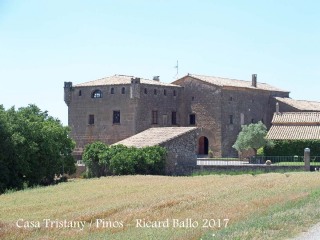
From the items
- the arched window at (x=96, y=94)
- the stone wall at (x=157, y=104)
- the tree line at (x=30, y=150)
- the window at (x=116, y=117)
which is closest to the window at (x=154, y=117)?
the stone wall at (x=157, y=104)

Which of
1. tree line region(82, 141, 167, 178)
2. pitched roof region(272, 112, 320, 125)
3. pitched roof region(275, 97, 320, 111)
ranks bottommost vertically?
tree line region(82, 141, 167, 178)

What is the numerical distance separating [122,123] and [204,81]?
319 inches

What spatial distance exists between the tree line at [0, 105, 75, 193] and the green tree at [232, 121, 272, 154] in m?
16.1

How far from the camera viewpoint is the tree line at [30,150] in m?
32.3

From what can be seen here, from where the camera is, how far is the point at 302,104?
57625 mm

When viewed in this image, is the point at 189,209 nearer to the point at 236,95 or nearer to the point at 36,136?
the point at 36,136

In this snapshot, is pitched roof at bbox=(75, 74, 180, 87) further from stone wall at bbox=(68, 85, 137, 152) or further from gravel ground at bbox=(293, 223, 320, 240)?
gravel ground at bbox=(293, 223, 320, 240)

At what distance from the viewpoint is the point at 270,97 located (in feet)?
188

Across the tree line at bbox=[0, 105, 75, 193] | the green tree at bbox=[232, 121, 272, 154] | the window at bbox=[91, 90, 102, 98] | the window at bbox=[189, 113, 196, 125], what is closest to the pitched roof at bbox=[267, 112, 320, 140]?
the green tree at bbox=[232, 121, 272, 154]

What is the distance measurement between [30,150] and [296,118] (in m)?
24.4

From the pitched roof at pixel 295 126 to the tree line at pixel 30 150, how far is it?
683 inches

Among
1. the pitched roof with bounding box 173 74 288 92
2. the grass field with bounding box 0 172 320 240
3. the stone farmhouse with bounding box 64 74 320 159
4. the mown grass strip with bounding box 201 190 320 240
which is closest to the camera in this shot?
the mown grass strip with bounding box 201 190 320 240

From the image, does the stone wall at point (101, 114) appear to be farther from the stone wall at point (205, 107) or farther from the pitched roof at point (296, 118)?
the pitched roof at point (296, 118)

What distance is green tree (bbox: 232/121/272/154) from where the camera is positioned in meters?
47.1
